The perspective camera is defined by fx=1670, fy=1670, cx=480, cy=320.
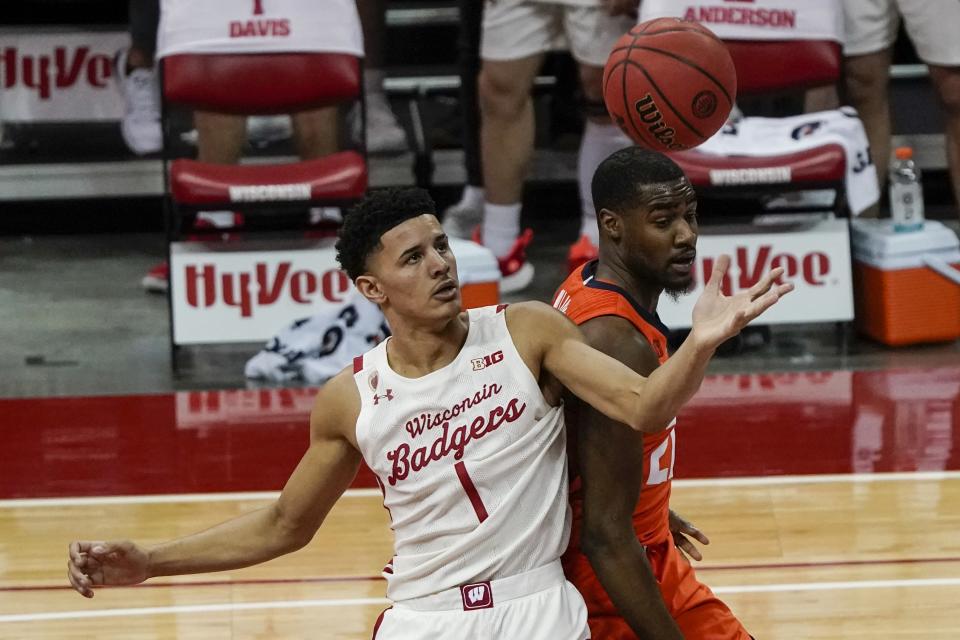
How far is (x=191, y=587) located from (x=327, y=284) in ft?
6.86

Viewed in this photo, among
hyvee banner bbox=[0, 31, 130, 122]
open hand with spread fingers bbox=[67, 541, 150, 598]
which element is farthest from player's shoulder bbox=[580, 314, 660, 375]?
hyvee banner bbox=[0, 31, 130, 122]

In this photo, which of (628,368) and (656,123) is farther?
(656,123)

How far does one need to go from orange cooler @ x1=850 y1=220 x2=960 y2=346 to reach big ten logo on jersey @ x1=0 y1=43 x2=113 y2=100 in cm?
426

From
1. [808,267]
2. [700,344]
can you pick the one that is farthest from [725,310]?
[808,267]

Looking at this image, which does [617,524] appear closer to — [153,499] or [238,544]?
[238,544]

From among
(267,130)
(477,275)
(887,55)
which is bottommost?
(267,130)

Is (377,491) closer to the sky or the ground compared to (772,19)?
closer to the ground

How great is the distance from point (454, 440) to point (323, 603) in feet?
5.72

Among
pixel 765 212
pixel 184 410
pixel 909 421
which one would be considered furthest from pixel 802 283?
pixel 184 410

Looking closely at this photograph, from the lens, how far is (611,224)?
3.20 meters

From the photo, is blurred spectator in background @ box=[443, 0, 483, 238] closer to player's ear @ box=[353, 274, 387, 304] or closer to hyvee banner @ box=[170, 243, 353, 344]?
hyvee banner @ box=[170, 243, 353, 344]

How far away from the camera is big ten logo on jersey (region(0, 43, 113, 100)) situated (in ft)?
28.7

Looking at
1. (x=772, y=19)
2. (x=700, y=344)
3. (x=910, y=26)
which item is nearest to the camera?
(x=700, y=344)

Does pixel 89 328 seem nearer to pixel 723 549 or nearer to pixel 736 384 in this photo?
pixel 736 384
